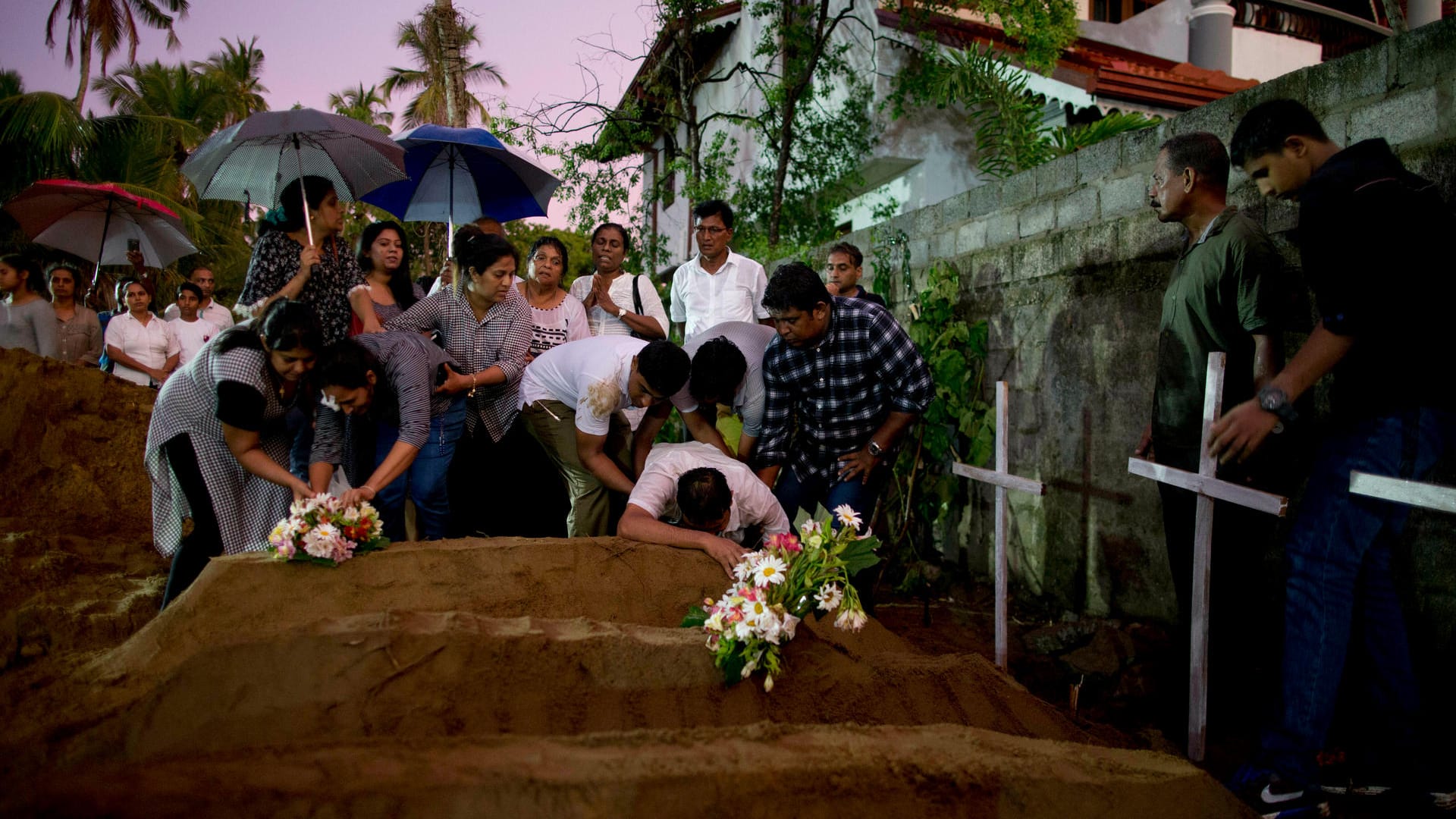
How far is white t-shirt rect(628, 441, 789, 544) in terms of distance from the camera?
12.4ft

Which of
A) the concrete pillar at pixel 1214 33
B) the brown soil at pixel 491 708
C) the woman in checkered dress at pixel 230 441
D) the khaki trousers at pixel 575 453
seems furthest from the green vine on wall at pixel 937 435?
the concrete pillar at pixel 1214 33

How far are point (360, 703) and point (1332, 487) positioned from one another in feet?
9.69

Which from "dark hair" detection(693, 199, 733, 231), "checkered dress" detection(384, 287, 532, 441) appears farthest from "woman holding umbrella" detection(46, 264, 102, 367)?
"dark hair" detection(693, 199, 733, 231)

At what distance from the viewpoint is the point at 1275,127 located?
277cm

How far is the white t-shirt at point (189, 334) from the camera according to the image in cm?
717

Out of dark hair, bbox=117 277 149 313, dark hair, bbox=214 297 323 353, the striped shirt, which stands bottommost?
the striped shirt

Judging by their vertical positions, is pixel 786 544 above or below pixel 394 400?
below

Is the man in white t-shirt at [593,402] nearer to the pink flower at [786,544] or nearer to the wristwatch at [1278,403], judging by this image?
the pink flower at [786,544]

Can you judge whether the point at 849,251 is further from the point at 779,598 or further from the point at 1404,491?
the point at 1404,491

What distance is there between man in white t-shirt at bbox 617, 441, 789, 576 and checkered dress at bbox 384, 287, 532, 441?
93 cm

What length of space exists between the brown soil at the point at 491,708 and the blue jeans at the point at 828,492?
636 mm

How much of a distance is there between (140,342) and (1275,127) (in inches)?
298

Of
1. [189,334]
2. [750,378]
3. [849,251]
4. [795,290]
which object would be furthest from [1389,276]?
[189,334]

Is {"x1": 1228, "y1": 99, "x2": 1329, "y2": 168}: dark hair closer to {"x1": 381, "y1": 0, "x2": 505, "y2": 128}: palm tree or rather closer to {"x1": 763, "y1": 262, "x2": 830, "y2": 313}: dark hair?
{"x1": 763, "y1": 262, "x2": 830, "y2": 313}: dark hair
